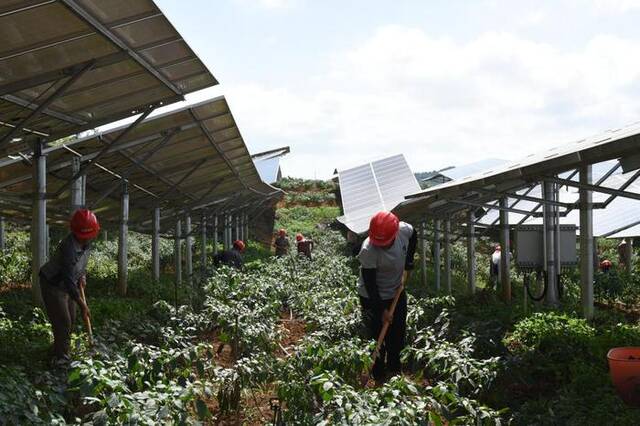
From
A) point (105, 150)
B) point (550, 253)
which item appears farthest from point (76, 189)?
point (550, 253)

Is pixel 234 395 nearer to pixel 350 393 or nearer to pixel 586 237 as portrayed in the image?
pixel 350 393

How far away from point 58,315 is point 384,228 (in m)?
3.06

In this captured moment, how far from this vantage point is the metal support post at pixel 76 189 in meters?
9.41

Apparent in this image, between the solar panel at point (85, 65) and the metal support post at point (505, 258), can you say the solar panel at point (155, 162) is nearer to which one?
the solar panel at point (85, 65)

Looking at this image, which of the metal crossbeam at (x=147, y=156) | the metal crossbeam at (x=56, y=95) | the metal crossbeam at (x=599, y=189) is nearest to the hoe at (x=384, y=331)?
the metal crossbeam at (x=599, y=189)

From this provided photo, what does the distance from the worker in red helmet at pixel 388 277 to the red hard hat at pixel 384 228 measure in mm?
10

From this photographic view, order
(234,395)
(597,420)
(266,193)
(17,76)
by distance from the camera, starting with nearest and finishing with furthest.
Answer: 1. (597,420)
2. (234,395)
3. (17,76)
4. (266,193)

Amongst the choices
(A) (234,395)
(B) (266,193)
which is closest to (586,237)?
(A) (234,395)

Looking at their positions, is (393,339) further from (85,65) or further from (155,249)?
(155,249)

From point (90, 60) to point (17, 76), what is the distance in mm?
669

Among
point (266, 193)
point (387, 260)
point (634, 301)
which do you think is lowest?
point (634, 301)

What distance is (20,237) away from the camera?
23.2m

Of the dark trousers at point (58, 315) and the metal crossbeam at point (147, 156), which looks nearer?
the dark trousers at point (58, 315)

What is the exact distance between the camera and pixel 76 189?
31.5 feet
